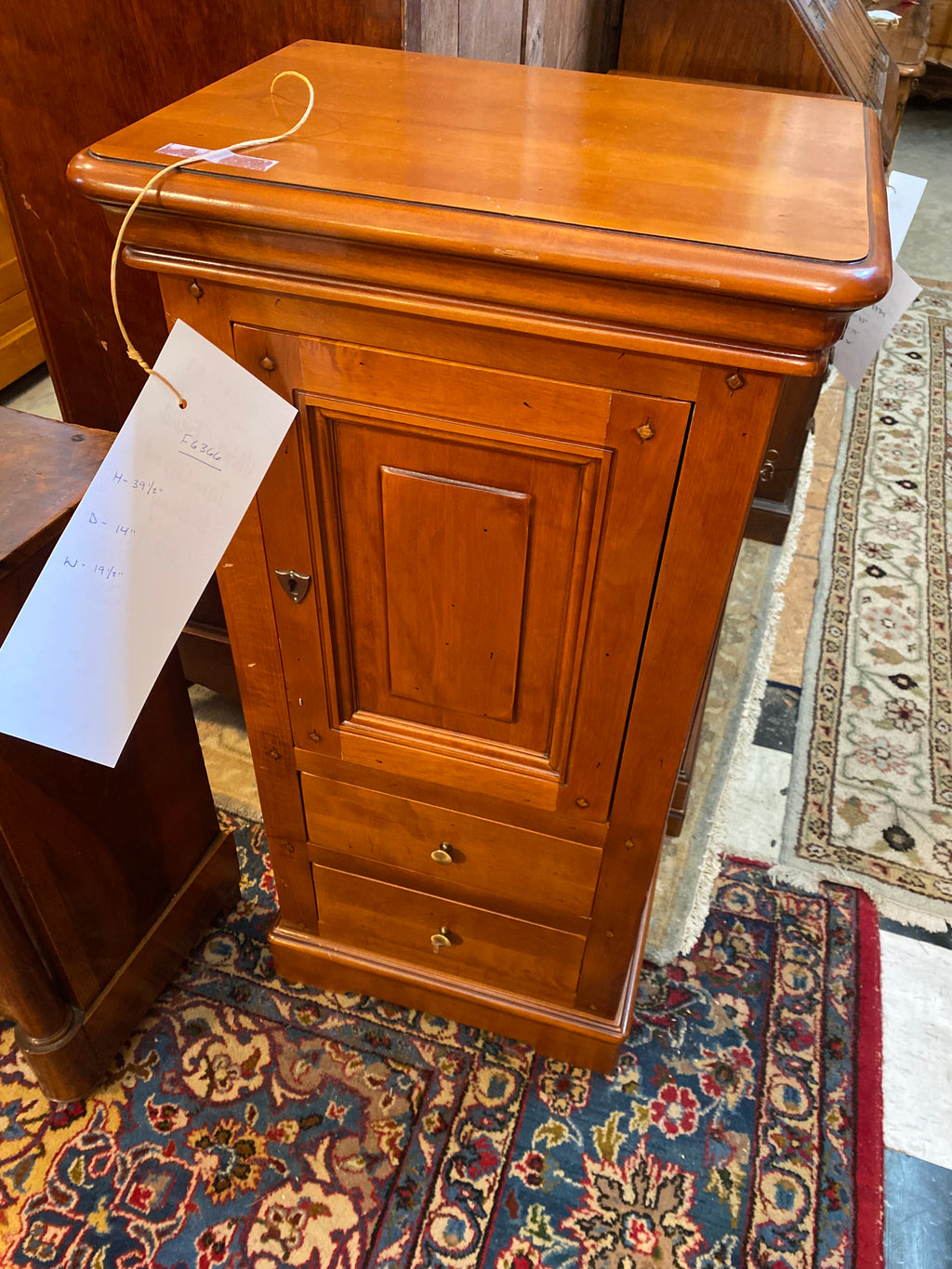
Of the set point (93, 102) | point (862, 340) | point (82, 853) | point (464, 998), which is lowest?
point (464, 998)

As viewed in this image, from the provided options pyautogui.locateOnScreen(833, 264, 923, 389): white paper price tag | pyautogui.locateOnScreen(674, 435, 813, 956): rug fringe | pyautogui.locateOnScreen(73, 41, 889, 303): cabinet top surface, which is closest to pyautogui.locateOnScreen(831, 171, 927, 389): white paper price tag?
pyautogui.locateOnScreen(833, 264, 923, 389): white paper price tag

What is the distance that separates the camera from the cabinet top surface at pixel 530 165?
597 millimetres

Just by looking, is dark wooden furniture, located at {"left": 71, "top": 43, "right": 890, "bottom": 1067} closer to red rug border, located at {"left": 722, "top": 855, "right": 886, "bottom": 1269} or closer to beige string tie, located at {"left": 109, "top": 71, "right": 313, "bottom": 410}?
beige string tie, located at {"left": 109, "top": 71, "right": 313, "bottom": 410}

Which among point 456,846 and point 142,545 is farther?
point 456,846

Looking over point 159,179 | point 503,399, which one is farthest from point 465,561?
point 159,179

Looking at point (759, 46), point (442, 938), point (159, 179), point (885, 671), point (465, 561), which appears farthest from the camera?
point (885, 671)

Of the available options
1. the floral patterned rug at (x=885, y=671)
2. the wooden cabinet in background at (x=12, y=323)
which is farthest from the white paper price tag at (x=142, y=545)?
the wooden cabinet in background at (x=12, y=323)

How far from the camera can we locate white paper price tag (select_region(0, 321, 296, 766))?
0.71m

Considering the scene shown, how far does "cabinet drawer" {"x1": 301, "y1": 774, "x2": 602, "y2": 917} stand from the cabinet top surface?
631mm

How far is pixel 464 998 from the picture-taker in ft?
4.06

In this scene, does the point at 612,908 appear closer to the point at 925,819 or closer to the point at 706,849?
the point at 706,849

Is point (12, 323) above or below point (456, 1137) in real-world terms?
above

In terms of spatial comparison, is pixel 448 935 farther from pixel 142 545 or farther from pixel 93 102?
pixel 93 102

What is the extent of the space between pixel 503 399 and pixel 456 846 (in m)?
0.56
